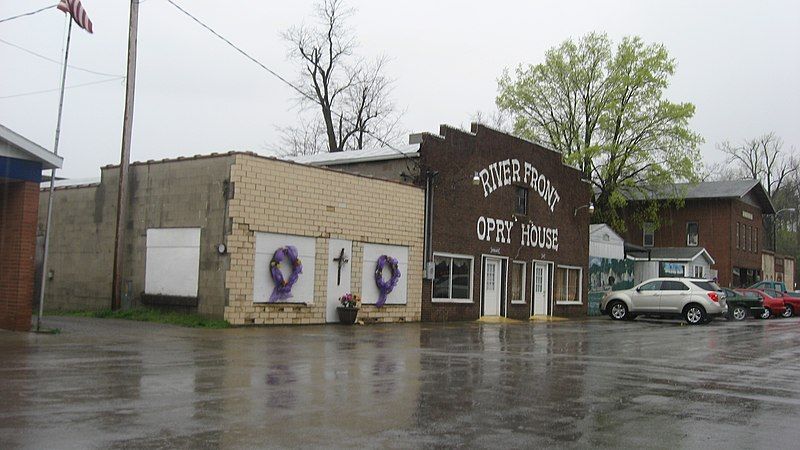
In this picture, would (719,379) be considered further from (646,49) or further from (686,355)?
(646,49)

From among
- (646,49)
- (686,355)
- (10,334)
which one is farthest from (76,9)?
(646,49)

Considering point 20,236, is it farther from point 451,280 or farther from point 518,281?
point 518,281

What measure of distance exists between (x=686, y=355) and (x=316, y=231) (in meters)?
10.2

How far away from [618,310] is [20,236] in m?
21.5

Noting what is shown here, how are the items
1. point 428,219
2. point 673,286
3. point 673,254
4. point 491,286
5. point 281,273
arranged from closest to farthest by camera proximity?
point 281,273
point 428,219
point 491,286
point 673,286
point 673,254

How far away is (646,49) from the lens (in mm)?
45969

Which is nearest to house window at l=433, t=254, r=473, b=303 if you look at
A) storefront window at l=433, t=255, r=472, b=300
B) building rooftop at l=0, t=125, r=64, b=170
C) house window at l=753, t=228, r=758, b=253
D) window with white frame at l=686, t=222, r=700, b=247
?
storefront window at l=433, t=255, r=472, b=300

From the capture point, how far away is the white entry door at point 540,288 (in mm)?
30875

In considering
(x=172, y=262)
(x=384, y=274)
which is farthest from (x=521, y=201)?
(x=172, y=262)

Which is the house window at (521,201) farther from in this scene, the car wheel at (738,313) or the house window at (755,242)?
the house window at (755,242)

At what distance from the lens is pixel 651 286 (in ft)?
96.6

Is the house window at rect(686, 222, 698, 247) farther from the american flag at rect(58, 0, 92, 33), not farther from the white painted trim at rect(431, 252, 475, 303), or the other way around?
the american flag at rect(58, 0, 92, 33)

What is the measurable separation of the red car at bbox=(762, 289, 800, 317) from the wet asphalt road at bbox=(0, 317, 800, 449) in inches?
961

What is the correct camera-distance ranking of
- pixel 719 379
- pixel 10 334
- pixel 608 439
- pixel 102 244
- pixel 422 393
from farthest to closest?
pixel 102 244, pixel 10 334, pixel 719 379, pixel 422 393, pixel 608 439
